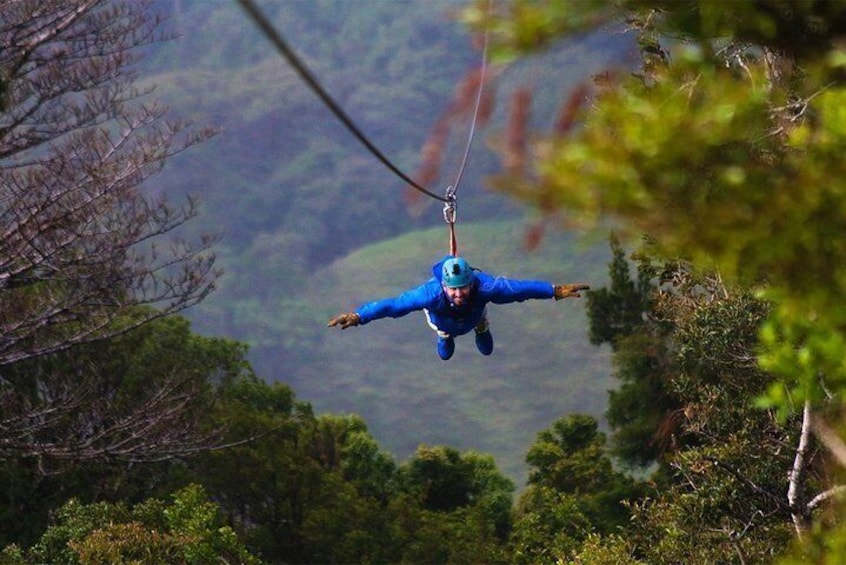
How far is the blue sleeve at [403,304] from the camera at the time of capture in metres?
10.9

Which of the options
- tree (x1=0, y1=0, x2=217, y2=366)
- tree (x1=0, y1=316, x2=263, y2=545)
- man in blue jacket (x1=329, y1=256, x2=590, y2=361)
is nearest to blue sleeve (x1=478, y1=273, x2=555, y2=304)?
man in blue jacket (x1=329, y1=256, x2=590, y2=361)

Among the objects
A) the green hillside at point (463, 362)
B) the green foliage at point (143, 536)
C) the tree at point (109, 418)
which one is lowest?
the green foliage at point (143, 536)

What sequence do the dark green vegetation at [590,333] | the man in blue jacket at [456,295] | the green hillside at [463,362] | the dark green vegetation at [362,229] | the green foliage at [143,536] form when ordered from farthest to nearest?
the dark green vegetation at [362,229] < the green hillside at [463,362] < the green foliage at [143,536] < the man in blue jacket at [456,295] < the dark green vegetation at [590,333]

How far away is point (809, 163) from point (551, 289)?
6392mm

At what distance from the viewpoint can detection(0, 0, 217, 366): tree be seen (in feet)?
71.8

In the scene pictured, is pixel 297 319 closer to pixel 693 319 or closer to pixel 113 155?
pixel 113 155

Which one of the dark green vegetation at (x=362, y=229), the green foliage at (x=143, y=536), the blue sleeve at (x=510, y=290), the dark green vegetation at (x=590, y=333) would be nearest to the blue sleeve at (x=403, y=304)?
the blue sleeve at (x=510, y=290)

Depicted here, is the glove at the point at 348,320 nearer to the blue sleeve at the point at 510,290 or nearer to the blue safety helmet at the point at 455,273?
the blue safety helmet at the point at 455,273

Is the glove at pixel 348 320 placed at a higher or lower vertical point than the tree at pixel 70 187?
lower

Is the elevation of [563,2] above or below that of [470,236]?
below

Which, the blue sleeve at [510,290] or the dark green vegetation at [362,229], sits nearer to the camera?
the blue sleeve at [510,290]

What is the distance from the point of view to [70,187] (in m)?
22.3

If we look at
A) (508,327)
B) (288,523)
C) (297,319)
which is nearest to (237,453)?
(288,523)

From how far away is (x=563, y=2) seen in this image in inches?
190
